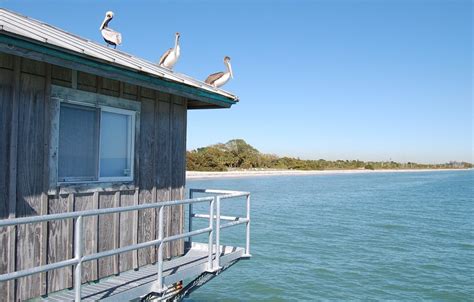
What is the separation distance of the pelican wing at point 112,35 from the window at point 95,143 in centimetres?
177

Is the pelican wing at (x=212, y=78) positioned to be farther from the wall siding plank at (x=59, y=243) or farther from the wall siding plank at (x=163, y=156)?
the wall siding plank at (x=59, y=243)

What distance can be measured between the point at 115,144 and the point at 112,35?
2275 mm

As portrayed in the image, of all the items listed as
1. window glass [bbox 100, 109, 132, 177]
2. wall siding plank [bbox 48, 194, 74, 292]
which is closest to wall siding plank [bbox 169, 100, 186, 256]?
window glass [bbox 100, 109, 132, 177]

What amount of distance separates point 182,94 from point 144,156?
1.08 metres

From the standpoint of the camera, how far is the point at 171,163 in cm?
748

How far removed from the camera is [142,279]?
6.26 metres

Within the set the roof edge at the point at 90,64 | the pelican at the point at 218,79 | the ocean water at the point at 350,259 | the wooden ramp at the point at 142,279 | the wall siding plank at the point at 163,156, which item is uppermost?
the pelican at the point at 218,79

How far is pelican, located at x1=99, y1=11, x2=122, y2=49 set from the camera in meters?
7.68

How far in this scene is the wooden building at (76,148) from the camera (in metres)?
4.98

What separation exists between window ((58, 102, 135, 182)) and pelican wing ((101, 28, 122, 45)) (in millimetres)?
1772

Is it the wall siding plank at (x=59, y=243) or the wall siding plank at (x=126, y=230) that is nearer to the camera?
the wall siding plank at (x=59, y=243)

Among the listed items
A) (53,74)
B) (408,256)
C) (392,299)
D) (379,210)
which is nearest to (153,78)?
(53,74)

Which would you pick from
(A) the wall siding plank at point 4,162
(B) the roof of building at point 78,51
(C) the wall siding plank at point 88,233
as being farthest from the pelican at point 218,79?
(A) the wall siding plank at point 4,162

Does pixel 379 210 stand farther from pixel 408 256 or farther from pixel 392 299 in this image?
pixel 392 299
